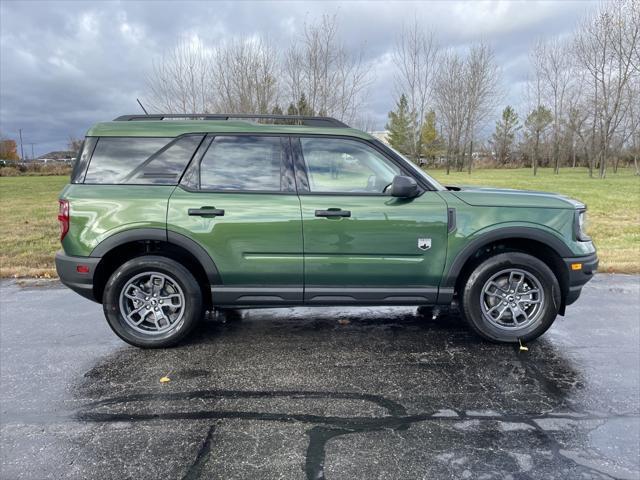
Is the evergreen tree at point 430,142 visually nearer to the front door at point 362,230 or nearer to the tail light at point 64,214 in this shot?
the front door at point 362,230

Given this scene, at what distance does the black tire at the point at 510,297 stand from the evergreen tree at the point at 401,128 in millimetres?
31438

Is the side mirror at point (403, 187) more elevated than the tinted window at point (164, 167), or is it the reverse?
the tinted window at point (164, 167)

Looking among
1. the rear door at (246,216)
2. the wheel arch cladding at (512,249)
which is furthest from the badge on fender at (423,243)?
the rear door at (246,216)

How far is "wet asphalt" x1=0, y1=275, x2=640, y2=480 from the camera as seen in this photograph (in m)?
2.34

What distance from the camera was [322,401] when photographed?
2947 millimetres

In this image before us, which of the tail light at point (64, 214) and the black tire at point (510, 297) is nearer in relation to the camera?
the tail light at point (64, 214)

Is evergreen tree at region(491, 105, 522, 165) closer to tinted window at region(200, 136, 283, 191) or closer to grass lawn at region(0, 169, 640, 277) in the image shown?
grass lawn at region(0, 169, 640, 277)

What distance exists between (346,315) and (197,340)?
1574 millimetres

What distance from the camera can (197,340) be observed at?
402 centimetres

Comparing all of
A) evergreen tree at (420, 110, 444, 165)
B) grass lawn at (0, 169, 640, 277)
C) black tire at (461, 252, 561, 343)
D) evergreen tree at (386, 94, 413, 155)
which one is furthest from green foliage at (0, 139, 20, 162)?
black tire at (461, 252, 561, 343)

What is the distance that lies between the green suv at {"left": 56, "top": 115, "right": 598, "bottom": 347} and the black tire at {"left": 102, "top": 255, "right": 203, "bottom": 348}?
0.04 feet

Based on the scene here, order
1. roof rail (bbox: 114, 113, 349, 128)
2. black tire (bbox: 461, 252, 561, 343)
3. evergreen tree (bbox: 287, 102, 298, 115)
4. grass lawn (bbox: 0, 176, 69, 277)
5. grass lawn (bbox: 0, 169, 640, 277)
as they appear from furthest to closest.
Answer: evergreen tree (bbox: 287, 102, 298, 115) < grass lawn (bbox: 0, 169, 640, 277) < grass lawn (bbox: 0, 176, 69, 277) < roof rail (bbox: 114, 113, 349, 128) < black tire (bbox: 461, 252, 561, 343)

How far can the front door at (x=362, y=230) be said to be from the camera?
3646 mm

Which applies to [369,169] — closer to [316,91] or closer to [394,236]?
[394,236]
